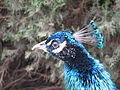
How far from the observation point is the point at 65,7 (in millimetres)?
2691

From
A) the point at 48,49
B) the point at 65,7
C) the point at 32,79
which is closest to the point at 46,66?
the point at 32,79

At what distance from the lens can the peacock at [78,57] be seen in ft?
4.93

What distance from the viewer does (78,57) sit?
4.99ft

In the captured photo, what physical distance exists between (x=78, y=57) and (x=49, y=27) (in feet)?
3.76

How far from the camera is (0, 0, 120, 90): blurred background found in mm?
2535

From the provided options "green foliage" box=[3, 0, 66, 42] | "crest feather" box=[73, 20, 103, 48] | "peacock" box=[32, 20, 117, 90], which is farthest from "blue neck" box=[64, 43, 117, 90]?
"green foliage" box=[3, 0, 66, 42]

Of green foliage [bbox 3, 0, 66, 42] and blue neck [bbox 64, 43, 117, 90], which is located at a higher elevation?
green foliage [bbox 3, 0, 66, 42]

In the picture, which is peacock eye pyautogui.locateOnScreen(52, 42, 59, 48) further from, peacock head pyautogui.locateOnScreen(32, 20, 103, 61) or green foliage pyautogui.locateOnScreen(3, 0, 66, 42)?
green foliage pyautogui.locateOnScreen(3, 0, 66, 42)

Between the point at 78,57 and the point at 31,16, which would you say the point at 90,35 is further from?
the point at 31,16

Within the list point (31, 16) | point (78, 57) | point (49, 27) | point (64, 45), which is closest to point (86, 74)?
point (78, 57)

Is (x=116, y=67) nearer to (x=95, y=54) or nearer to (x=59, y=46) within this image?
(x=95, y=54)

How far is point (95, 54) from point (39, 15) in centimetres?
70

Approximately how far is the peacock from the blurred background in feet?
2.83

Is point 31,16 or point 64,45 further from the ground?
point 31,16
